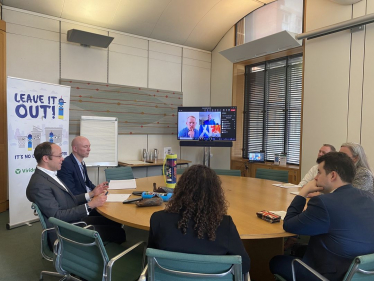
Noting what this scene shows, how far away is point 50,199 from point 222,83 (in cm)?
515

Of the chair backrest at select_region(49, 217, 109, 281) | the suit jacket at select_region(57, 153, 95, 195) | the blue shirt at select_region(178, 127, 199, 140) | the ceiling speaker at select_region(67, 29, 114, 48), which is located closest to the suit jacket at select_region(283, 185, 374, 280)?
the chair backrest at select_region(49, 217, 109, 281)

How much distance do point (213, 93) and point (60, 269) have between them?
5.66m

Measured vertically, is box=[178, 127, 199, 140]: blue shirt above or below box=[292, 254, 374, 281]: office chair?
above

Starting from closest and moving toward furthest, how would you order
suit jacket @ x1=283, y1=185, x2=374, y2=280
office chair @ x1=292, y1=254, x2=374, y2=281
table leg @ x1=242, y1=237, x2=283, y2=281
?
1. office chair @ x1=292, y1=254, x2=374, y2=281
2. suit jacket @ x1=283, y1=185, x2=374, y2=280
3. table leg @ x1=242, y1=237, x2=283, y2=281

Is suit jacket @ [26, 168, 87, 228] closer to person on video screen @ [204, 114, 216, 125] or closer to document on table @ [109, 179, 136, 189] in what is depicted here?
document on table @ [109, 179, 136, 189]

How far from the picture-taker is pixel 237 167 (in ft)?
20.4

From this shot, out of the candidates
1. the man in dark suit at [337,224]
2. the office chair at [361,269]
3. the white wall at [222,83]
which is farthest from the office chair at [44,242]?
the white wall at [222,83]

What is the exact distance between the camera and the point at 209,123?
5.57m

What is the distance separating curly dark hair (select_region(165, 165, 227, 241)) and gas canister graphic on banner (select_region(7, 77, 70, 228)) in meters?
3.41

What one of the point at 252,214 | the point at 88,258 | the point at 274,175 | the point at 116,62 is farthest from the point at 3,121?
the point at 274,175

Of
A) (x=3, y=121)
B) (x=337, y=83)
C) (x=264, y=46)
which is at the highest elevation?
(x=264, y=46)

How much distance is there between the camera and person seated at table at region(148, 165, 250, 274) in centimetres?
146

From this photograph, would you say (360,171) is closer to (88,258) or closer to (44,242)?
(88,258)

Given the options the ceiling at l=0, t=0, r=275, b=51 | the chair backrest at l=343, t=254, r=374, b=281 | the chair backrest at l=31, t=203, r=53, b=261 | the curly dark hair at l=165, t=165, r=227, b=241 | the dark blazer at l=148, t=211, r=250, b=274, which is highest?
the ceiling at l=0, t=0, r=275, b=51
